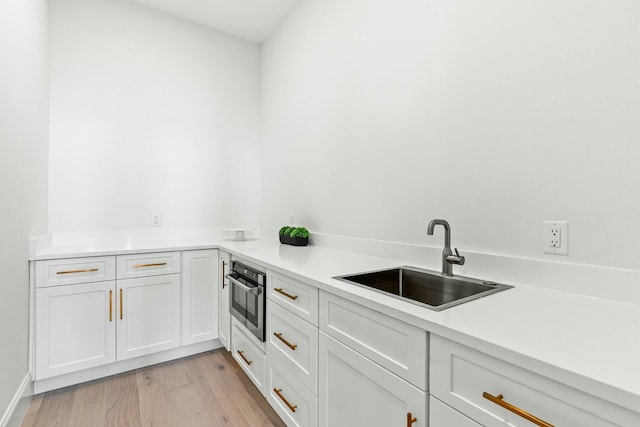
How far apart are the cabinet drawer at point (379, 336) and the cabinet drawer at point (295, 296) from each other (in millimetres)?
64

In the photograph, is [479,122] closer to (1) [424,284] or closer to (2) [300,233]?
(1) [424,284]

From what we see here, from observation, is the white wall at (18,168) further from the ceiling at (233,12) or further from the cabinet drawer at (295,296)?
the cabinet drawer at (295,296)

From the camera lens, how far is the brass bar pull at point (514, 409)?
64 centimetres

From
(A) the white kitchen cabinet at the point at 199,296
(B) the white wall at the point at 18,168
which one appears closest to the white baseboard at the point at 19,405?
(B) the white wall at the point at 18,168

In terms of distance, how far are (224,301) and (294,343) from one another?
1.10 meters

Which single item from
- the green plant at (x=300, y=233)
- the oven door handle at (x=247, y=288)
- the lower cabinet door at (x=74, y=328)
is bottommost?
the lower cabinet door at (x=74, y=328)

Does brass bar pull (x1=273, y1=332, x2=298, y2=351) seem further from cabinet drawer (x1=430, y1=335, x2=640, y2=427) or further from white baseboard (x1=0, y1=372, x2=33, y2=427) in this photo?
white baseboard (x1=0, y1=372, x2=33, y2=427)

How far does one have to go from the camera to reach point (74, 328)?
2045mm

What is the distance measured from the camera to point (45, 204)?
90.3 inches

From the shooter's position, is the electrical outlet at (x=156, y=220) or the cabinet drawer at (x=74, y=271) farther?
the electrical outlet at (x=156, y=220)

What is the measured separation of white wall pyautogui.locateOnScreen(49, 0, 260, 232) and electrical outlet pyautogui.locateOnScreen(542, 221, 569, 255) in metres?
2.57

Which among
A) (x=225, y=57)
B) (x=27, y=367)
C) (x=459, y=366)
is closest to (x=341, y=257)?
(x=459, y=366)

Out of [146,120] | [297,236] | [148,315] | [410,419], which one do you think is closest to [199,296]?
[148,315]

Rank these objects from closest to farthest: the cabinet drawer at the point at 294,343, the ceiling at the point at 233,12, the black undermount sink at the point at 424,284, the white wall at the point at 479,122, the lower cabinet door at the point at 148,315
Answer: the white wall at the point at 479,122
the black undermount sink at the point at 424,284
the cabinet drawer at the point at 294,343
the lower cabinet door at the point at 148,315
the ceiling at the point at 233,12
